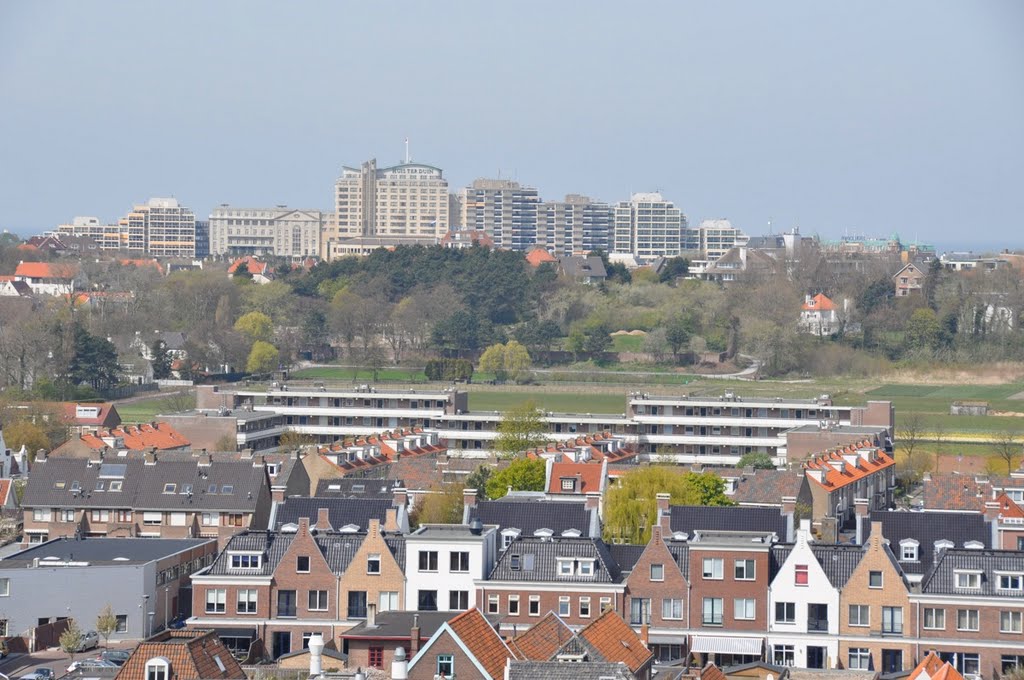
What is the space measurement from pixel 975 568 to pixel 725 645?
8.54 ft

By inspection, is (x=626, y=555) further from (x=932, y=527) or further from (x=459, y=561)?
(x=932, y=527)

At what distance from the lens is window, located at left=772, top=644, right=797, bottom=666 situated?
20.8 meters

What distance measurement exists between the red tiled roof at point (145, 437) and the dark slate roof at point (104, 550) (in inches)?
498

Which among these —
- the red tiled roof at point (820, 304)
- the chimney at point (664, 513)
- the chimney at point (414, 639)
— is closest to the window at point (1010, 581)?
the chimney at point (664, 513)

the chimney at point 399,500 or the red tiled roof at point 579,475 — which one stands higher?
the chimney at point 399,500

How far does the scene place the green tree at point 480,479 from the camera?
3266cm

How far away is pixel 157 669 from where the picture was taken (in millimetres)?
15094

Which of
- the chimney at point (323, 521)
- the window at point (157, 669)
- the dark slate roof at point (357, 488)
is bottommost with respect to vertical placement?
the window at point (157, 669)

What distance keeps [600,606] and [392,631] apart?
118 inches

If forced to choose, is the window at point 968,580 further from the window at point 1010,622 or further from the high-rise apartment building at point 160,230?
the high-rise apartment building at point 160,230

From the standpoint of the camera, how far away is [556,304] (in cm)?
8038

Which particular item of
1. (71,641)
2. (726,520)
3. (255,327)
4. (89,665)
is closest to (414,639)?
(89,665)

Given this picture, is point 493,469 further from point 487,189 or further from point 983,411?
point 487,189

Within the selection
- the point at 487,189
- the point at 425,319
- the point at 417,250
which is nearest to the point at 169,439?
the point at 425,319
